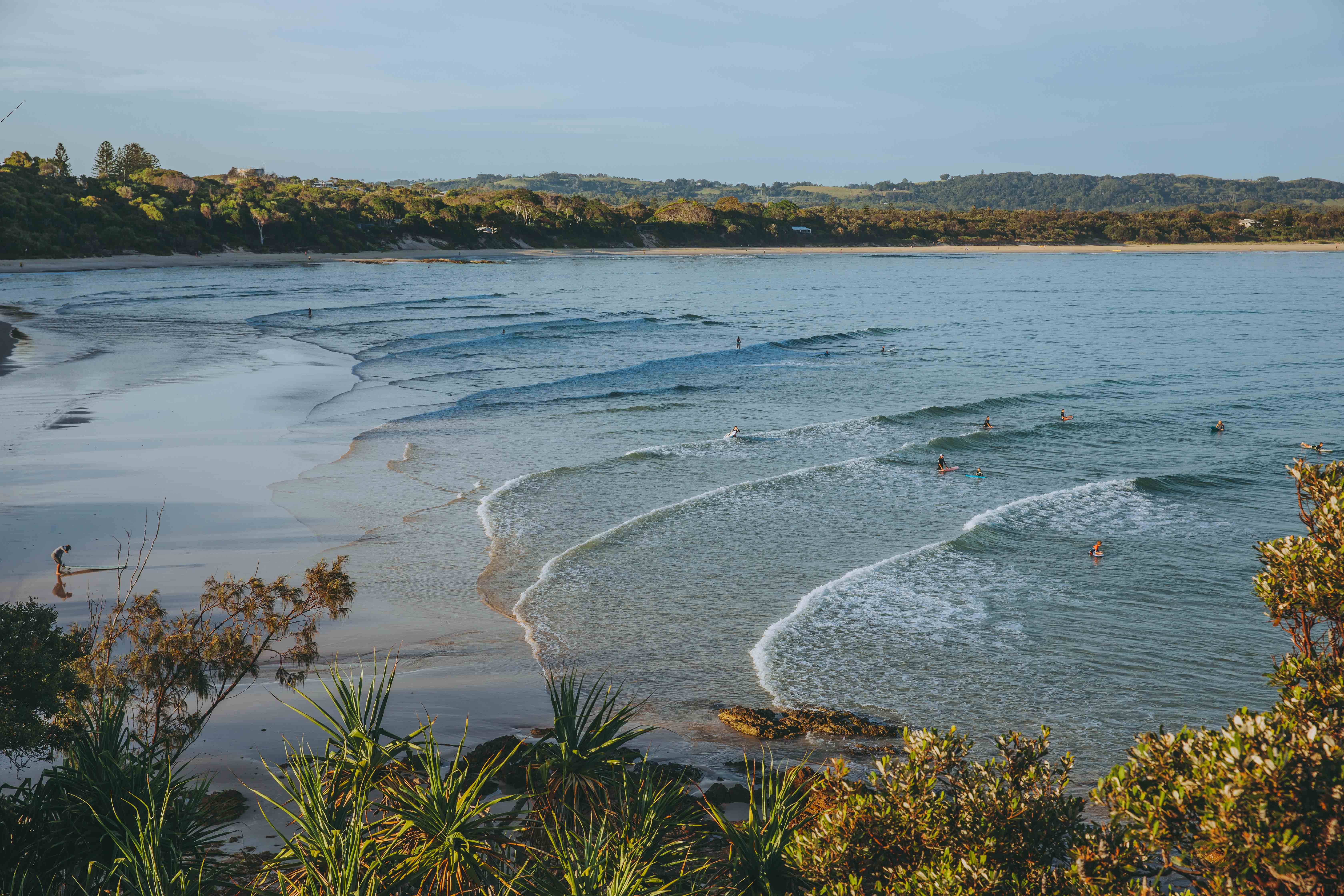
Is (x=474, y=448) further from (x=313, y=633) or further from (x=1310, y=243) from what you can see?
(x=1310, y=243)

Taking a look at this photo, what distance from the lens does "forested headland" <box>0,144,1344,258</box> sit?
93062 mm

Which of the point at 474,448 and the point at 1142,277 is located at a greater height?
the point at 1142,277

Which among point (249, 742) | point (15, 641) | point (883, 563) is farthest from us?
point (883, 563)

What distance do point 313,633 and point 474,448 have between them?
13.9 m

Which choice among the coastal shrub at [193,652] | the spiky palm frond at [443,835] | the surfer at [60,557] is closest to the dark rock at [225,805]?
the coastal shrub at [193,652]

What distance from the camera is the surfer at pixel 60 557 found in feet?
44.1

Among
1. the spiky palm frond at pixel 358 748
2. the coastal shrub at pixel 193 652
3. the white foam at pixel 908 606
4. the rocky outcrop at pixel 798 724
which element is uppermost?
the spiky palm frond at pixel 358 748

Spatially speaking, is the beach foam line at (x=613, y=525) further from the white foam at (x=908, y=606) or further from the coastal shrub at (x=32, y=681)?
the coastal shrub at (x=32, y=681)

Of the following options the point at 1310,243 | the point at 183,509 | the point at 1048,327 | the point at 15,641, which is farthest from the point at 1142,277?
the point at 15,641

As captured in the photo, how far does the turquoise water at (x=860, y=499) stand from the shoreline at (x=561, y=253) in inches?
1482

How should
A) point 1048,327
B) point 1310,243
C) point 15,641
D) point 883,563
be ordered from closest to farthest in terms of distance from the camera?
point 15,641 → point 883,563 → point 1048,327 → point 1310,243

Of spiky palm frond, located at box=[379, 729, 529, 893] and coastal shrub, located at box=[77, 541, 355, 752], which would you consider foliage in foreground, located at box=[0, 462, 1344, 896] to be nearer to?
spiky palm frond, located at box=[379, 729, 529, 893]

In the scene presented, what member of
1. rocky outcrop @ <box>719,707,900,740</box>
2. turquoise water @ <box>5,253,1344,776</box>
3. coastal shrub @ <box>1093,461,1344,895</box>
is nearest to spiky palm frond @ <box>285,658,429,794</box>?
coastal shrub @ <box>1093,461,1344,895</box>

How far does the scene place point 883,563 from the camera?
16312 mm
